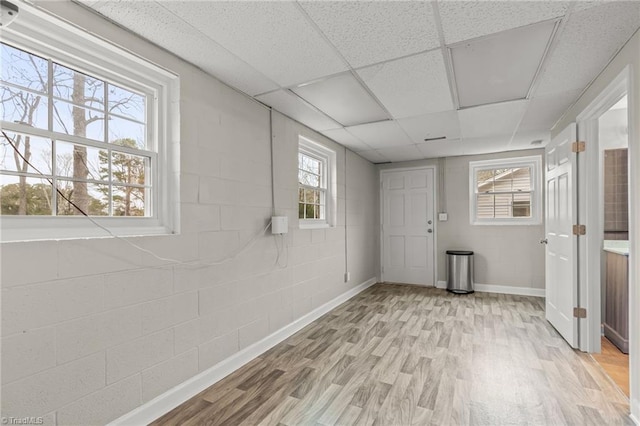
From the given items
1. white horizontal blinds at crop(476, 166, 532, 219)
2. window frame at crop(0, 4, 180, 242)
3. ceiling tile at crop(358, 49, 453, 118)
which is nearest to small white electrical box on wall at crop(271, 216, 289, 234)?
window frame at crop(0, 4, 180, 242)

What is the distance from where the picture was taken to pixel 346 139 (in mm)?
4184

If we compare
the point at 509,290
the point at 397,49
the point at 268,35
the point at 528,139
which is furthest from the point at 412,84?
the point at 509,290

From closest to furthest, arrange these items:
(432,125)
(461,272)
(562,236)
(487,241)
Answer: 1. (562,236)
2. (432,125)
3. (461,272)
4. (487,241)

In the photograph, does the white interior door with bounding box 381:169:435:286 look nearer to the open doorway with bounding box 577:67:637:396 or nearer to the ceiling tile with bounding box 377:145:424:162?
the ceiling tile with bounding box 377:145:424:162

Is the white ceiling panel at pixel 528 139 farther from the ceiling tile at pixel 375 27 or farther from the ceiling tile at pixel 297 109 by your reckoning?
the ceiling tile at pixel 375 27

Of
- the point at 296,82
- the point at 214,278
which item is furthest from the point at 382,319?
the point at 296,82

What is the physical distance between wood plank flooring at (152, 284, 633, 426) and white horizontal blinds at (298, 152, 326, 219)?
1.38 meters

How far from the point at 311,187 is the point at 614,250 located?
317cm

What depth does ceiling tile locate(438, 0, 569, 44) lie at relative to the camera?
5.09 ft

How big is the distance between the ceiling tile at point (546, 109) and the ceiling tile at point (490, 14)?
1362mm

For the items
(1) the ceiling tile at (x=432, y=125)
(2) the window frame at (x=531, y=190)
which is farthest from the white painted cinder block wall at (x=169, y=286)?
(2) the window frame at (x=531, y=190)

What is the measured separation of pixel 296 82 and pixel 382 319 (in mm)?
2805

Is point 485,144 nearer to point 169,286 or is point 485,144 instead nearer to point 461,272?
point 461,272

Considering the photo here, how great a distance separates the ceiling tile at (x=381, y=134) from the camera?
A: 141 inches
